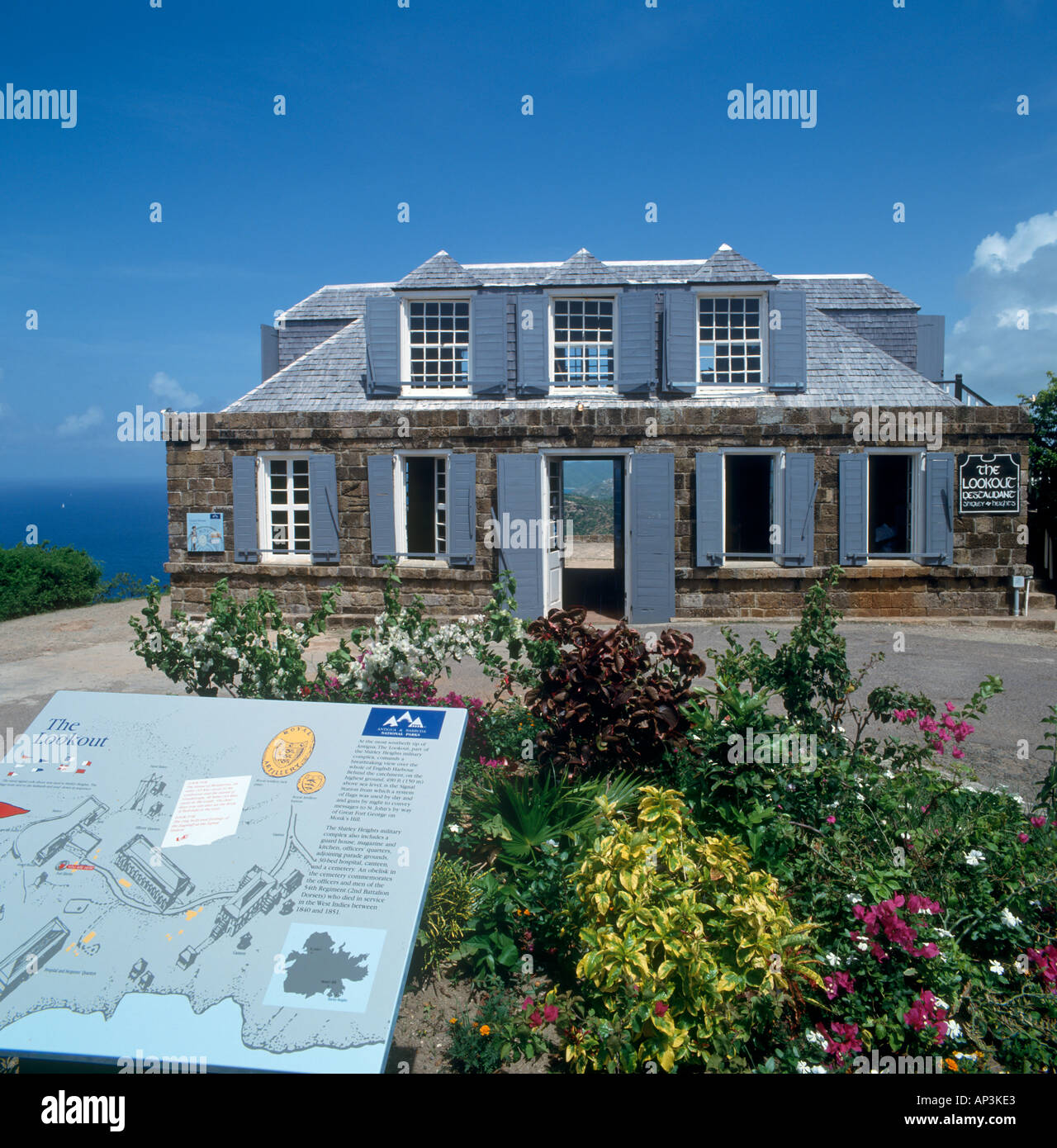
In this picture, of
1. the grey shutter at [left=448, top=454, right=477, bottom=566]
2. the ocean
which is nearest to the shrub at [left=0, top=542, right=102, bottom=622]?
the ocean

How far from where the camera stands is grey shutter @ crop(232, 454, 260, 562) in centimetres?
1308

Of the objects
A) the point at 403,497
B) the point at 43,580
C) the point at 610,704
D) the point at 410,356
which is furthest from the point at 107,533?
the point at 610,704

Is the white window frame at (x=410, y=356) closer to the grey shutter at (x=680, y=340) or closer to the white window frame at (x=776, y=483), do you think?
the grey shutter at (x=680, y=340)

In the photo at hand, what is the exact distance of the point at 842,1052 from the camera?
3021mm

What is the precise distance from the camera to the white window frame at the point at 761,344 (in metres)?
13.0

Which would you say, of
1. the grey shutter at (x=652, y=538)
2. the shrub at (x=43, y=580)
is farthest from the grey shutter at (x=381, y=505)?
the shrub at (x=43, y=580)

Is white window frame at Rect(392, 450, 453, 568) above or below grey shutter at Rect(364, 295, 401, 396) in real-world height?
below

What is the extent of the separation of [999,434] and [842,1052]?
12.1 m

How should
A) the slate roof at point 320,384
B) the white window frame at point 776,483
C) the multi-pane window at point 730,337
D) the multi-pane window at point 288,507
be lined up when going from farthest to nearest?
the slate roof at point 320,384 < the multi-pane window at point 288,507 < the multi-pane window at point 730,337 < the white window frame at point 776,483

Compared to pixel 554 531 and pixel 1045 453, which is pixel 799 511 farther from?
pixel 1045 453

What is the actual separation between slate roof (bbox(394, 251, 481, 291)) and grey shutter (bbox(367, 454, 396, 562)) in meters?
3.06

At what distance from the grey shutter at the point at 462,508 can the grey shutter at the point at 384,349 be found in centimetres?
193

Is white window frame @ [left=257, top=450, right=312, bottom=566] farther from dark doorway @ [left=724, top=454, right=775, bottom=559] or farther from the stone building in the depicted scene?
dark doorway @ [left=724, top=454, right=775, bottom=559]
